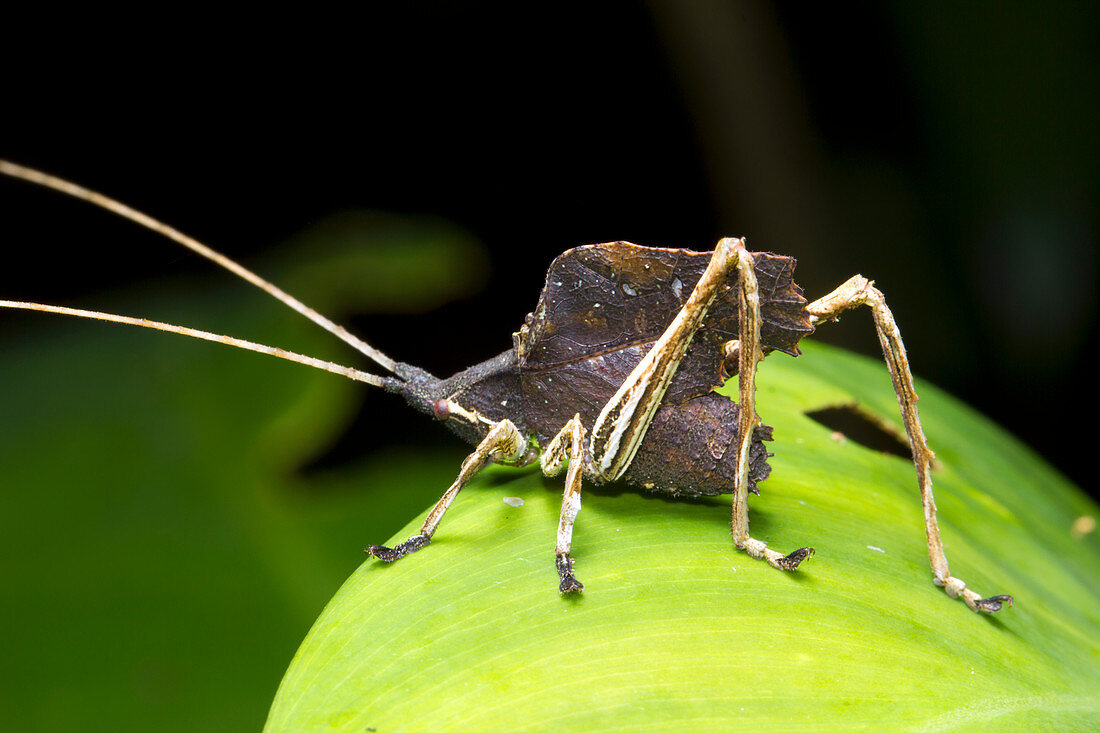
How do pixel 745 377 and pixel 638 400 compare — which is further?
pixel 638 400

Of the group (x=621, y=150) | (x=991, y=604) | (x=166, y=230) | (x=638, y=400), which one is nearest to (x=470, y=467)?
(x=638, y=400)

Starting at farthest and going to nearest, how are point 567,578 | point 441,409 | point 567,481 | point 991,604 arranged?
point 441,409, point 567,481, point 991,604, point 567,578

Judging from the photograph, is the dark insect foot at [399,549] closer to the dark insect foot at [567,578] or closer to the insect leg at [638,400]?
the dark insect foot at [567,578]

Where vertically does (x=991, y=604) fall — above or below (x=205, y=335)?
below

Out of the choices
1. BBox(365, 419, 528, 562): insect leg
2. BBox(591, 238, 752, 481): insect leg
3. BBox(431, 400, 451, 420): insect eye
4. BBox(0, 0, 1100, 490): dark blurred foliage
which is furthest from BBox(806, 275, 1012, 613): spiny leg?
BBox(0, 0, 1100, 490): dark blurred foliage

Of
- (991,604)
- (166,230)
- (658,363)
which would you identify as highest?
(166,230)

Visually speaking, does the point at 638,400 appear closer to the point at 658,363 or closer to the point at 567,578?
the point at 658,363

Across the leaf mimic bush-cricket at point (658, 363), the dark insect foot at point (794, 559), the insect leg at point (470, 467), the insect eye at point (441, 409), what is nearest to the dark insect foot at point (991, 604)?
the leaf mimic bush-cricket at point (658, 363)
